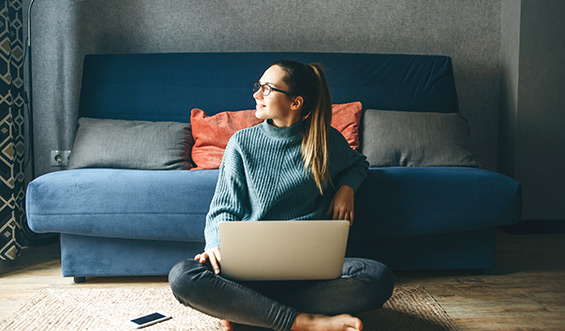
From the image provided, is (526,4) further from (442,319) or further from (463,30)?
(442,319)

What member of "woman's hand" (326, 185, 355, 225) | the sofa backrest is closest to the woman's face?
"woman's hand" (326, 185, 355, 225)

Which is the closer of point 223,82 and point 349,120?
point 349,120

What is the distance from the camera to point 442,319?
1.55 metres

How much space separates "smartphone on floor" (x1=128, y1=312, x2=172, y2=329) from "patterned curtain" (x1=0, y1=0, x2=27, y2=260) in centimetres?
99

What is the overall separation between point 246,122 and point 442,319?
1.26 meters

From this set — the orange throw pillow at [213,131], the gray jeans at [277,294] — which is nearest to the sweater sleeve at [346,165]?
the gray jeans at [277,294]

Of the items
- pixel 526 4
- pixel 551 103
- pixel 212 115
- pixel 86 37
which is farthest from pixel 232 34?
pixel 551 103

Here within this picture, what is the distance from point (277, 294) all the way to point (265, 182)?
0.35 metres

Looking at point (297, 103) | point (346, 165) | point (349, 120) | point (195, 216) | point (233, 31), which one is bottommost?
point (195, 216)

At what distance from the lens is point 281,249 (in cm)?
121

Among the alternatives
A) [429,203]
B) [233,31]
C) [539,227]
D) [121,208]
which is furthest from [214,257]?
[539,227]

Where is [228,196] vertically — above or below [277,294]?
Answer: above

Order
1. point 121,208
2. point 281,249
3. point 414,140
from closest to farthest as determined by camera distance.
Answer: point 281,249 → point 121,208 → point 414,140

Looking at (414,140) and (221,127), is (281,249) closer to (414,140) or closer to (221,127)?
(221,127)
